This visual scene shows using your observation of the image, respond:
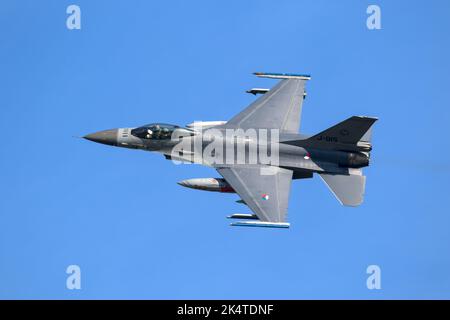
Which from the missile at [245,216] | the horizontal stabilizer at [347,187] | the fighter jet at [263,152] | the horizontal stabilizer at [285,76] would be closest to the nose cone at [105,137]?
the fighter jet at [263,152]

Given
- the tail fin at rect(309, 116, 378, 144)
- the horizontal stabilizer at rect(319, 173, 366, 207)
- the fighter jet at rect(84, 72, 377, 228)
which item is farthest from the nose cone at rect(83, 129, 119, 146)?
the horizontal stabilizer at rect(319, 173, 366, 207)

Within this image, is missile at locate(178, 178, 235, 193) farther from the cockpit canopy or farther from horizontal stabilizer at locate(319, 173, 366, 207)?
horizontal stabilizer at locate(319, 173, 366, 207)

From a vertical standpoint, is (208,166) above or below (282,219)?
above

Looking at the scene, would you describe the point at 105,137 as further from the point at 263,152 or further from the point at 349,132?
the point at 349,132

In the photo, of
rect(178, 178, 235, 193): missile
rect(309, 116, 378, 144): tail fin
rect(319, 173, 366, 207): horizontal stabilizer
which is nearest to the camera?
rect(309, 116, 378, 144): tail fin

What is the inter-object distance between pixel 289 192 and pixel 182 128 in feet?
19.6

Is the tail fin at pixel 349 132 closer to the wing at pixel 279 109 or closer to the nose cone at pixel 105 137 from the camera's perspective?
the wing at pixel 279 109

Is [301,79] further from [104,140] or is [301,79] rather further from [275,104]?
[104,140]

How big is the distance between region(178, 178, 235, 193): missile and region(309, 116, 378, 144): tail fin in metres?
4.47

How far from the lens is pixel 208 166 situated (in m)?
41.2

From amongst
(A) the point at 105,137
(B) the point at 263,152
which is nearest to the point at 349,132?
(B) the point at 263,152

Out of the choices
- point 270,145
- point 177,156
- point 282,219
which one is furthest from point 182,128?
point 282,219

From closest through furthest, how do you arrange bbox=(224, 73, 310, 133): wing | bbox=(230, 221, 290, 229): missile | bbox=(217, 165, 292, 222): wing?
bbox=(230, 221, 290, 229): missile → bbox=(217, 165, 292, 222): wing → bbox=(224, 73, 310, 133): wing

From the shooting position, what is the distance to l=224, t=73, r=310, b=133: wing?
4250 centimetres
